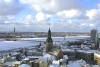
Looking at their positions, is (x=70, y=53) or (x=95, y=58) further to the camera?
(x=70, y=53)

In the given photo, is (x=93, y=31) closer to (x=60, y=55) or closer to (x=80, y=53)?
(x=80, y=53)

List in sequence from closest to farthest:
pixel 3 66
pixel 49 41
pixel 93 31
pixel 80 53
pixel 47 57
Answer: pixel 3 66, pixel 47 57, pixel 49 41, pixel 80 53, pixel 93 31

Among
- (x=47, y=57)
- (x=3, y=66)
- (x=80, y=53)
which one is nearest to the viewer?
(x=3, y=66)

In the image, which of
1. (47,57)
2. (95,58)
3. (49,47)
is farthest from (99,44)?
(47,57)

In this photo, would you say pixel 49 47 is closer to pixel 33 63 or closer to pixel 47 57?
pixel 47 57

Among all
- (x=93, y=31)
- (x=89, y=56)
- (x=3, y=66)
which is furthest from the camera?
(x=93, y=31)

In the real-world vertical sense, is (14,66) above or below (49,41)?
below

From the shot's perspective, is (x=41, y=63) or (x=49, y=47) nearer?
(x=41, y=63)

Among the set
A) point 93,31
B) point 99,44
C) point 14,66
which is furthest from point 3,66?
point 93,31

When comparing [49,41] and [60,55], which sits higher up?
[49,41]
